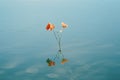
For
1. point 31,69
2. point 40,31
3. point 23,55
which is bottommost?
point 31,69

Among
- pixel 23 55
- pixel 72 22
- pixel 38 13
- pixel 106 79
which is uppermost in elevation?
pixel 38 13

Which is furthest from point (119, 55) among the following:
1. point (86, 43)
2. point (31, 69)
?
point (31, 69)

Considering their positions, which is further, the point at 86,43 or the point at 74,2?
the point at 74,2

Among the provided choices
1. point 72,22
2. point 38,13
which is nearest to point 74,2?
point 38,13

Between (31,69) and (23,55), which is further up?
(23,55)

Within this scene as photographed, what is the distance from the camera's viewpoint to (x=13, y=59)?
633 cm

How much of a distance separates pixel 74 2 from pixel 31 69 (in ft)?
19.4

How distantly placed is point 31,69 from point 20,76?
31 cm

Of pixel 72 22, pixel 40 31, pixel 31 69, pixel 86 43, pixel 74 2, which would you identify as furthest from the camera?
pixel 74 2

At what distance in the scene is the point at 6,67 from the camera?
601 centimetres

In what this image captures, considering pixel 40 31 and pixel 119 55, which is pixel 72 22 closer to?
pixel 40 31

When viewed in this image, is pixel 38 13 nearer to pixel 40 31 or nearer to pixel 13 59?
pixel 40 31

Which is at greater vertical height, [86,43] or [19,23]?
[19,23]

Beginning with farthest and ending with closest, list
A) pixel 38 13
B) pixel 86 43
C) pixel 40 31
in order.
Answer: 1. pixel 38 13
2. pixel 40 31
3. pixel 86 43
